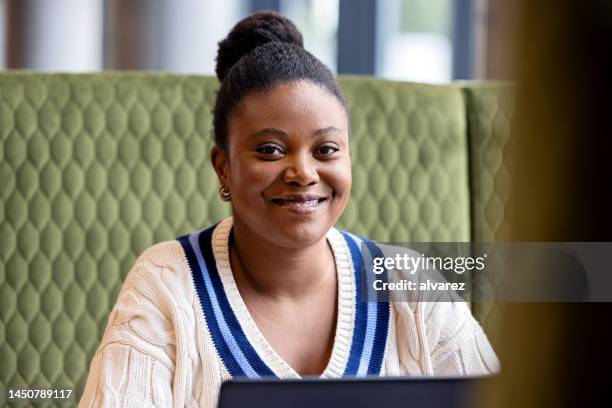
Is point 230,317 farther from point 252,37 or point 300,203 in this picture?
point 252,37

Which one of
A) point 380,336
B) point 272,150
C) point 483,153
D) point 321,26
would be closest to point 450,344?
point 380,336

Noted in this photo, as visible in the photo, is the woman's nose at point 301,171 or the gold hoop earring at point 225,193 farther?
the gold hoop earring at point 225,193

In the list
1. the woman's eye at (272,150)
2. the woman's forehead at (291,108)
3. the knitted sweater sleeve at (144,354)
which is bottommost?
the knitted sweater sleeve at (144,354)

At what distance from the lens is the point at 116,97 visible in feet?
5.98

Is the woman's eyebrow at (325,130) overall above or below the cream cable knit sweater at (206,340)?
above

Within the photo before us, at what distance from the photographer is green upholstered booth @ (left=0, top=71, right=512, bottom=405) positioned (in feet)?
5.71

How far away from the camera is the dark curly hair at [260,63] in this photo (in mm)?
1256

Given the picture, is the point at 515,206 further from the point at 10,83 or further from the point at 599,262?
the point at 10,83

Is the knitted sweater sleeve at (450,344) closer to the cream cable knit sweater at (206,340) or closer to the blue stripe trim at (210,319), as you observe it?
the cream cable knit sweater at (206,340)

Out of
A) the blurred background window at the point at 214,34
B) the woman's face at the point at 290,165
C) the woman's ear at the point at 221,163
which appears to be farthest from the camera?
the blurred background window at the point at 214,34

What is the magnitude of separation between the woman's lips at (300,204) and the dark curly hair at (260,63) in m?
0.15

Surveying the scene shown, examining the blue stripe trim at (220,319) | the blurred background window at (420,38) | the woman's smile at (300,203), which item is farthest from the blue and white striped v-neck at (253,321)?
the blurred background window at (420,38)

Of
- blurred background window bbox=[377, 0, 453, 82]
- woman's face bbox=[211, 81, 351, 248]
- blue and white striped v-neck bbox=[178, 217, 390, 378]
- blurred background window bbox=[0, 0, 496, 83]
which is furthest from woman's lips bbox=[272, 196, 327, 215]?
blurred background window bbox=[377, 0, 453, 82]

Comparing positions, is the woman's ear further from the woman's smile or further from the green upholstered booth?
the green upholstered booth
